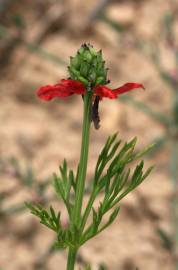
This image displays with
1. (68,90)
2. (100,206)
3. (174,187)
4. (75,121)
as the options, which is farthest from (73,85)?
(75,121)

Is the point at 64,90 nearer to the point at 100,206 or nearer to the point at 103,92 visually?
the point at 103,92

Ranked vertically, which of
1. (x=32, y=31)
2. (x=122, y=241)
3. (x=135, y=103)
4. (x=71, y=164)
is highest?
(x=32, y=31)

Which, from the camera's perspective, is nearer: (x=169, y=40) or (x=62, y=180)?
(x=62, y=180)

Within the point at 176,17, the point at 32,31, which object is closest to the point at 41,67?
the point at 32,31

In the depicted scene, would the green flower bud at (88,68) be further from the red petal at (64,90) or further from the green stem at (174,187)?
the green stem at (174,187)

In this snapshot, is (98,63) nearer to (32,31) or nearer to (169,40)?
(169,40)

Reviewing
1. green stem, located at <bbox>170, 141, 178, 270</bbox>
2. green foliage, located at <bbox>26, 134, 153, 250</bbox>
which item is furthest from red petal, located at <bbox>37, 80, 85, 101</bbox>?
green stem, located at <bbox>170, 141, 178, 270</bbox>
